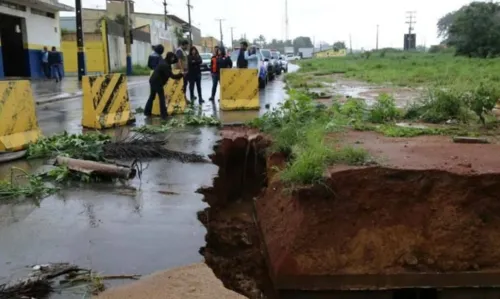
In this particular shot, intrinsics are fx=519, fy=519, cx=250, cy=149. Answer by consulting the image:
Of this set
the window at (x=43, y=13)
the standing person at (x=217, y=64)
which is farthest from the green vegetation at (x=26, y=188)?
the window at (x=43, y=13)

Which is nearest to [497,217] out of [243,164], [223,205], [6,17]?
[223,205]

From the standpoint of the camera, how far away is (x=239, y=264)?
230 inches

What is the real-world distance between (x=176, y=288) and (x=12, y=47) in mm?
27179

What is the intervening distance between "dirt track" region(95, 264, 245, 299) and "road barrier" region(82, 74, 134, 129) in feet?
23.2

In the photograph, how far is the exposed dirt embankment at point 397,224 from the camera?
521 cm

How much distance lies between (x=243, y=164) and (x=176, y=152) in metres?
1.29

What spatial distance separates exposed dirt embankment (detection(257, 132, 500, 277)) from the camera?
5.21m

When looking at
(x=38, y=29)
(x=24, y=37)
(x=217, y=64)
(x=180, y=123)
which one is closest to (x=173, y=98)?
(x=180, y=123)

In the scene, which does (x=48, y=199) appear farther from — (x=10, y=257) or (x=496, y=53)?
(x=496, y=53)

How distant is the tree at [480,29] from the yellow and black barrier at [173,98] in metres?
39.1

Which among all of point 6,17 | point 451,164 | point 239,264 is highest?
point 6,17

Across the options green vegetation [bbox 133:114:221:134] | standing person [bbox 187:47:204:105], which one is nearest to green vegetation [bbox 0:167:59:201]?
green vegetation [bbox 133:114:221:134]

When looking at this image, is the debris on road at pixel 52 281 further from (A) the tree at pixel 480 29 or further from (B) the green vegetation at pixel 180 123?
(A) the tree at pixel 480 29

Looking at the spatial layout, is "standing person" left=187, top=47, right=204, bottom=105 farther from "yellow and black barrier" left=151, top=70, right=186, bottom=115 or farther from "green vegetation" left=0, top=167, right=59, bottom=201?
"green vegetation" left=0, top=167, right=59, bottom=201
